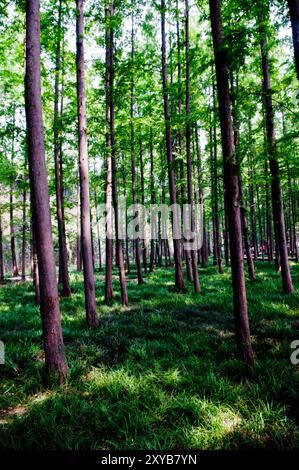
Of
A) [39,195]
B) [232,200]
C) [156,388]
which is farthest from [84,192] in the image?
[156,388]

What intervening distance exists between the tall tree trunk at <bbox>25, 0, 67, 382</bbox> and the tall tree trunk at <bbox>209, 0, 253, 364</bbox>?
10.8ft

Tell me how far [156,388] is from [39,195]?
12.4ft

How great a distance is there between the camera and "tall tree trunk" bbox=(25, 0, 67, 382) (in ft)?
15.8

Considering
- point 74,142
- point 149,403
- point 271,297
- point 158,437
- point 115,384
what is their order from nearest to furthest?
point 158,437 → point 149,403 → point 115,384 → point 271,297 → point 74,142

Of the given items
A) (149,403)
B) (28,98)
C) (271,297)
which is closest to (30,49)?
(28,98)

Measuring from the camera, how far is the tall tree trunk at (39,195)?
4809mm

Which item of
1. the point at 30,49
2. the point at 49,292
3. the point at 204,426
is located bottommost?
the point at 204,426

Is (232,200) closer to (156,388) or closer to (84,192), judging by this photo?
(156,388)

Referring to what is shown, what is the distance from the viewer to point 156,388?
4.42 meters

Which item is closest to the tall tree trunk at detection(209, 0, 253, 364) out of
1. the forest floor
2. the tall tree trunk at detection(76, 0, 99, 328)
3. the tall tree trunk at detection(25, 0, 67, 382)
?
the forest floor

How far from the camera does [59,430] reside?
351cm

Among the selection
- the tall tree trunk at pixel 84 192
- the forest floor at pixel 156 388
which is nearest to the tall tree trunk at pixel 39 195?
the forest floor at pixel 156 388

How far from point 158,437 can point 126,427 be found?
0.45 meters

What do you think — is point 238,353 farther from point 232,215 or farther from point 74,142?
point 74,142
